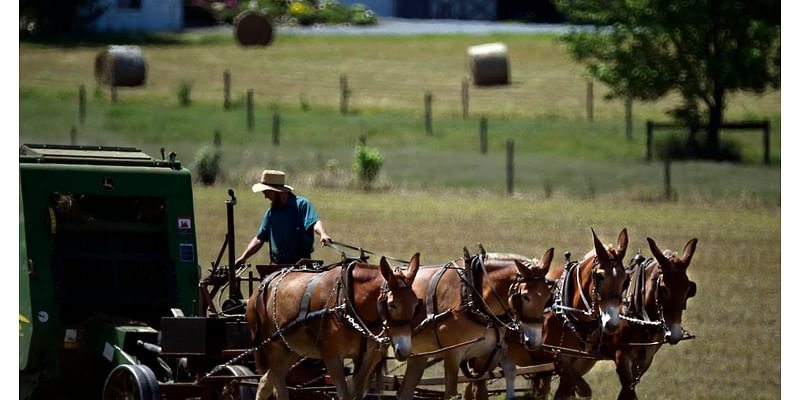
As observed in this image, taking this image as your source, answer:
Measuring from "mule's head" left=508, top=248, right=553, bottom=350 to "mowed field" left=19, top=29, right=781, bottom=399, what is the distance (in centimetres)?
378

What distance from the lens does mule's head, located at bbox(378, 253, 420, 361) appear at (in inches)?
445

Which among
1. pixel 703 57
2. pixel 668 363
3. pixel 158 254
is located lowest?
pixel 668 363

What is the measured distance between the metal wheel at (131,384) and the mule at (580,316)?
2.76m

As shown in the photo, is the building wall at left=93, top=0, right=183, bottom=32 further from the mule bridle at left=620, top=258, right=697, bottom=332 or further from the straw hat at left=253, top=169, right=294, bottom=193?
the mule bridle at left=620, top=258, right=697, bottom=332

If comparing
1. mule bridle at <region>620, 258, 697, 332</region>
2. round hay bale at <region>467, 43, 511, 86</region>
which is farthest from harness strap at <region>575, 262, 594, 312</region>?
round hay bale at <region>467, 43, 511, 86</region>

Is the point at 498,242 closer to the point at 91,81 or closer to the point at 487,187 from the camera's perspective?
the point at 487,187

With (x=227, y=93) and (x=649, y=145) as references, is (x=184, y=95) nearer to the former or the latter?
(x=227, y=93)

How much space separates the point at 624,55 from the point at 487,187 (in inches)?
284

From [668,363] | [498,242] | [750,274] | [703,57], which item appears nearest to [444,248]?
[498,242]

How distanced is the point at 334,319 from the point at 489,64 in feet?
123

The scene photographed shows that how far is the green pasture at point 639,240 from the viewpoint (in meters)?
16.4

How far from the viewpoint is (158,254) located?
46.4 ft

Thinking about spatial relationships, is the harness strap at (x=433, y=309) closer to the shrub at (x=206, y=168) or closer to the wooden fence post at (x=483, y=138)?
the shrub at (x=206, y=168)

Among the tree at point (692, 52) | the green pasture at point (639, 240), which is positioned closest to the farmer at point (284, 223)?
the green pasture at point (639, 240)
